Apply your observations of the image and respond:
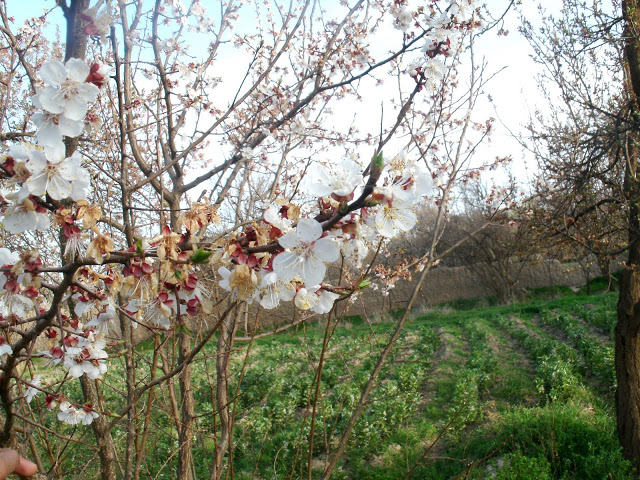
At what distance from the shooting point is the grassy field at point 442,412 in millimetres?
3904

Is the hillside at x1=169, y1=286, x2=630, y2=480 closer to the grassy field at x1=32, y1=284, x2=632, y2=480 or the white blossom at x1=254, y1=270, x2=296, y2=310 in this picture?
the grassy field at x1=32, y1=284, x2=632, y2=480

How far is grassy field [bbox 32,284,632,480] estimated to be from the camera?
390 cm

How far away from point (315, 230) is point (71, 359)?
121cm

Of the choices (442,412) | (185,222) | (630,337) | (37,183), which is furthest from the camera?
(442,412)

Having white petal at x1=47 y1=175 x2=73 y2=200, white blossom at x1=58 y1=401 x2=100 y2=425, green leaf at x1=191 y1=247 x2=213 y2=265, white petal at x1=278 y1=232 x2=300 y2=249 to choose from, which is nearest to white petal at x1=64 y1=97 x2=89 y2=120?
white petal at x1=47 y1=175 x2=73 y2=200

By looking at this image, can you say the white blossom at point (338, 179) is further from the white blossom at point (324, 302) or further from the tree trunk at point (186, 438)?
the tree trunk at point (186, 438)

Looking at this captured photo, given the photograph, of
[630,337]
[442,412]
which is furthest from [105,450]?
[442,412]

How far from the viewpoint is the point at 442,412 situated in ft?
20.0

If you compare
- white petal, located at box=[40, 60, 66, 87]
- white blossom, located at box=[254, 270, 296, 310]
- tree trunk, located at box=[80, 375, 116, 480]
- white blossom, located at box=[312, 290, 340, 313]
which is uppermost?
white petal, located at box=[40, 60, 66, 87]

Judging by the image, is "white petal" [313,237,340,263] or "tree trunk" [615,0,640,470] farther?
"tree trunk" [615,0,640,470]

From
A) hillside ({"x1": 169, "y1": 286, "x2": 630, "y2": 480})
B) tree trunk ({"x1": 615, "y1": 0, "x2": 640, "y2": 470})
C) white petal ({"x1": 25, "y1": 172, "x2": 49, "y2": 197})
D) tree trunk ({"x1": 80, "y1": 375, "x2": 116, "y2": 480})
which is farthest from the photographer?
hillside ({"x1": 169, "y1": 286, "x2": 630, "y2": 480})

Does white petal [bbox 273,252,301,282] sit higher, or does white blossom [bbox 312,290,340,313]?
white petal [bbox 273,252,301,282]

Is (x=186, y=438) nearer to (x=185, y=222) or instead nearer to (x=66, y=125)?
(x=185, y=222)

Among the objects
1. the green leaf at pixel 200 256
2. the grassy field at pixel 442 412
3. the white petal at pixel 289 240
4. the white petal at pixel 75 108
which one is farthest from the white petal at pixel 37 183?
the grassy field at pixel 442 412
